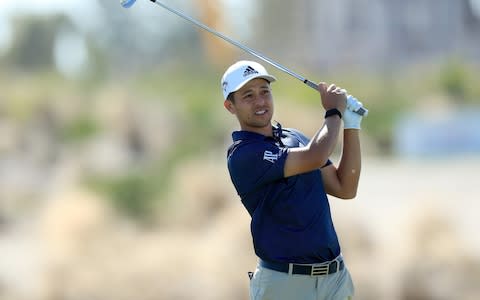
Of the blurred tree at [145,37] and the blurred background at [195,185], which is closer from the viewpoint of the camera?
the blurred background at [195,185]

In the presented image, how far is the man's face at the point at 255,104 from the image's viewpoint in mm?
4852

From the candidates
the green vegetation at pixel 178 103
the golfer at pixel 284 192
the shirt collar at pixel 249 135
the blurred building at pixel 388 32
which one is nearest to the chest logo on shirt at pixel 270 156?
the golfer at pixel 284 192

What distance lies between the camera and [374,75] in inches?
1708

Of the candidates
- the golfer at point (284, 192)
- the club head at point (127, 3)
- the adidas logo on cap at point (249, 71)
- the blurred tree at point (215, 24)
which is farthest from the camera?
the blurred tree at point (215, 24)

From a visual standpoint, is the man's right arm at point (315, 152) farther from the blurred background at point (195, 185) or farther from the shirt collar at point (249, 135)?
the blurred background at point (195, 185)

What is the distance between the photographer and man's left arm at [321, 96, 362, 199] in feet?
16.0

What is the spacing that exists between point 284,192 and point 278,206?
0.22ft

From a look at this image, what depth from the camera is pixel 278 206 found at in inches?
187

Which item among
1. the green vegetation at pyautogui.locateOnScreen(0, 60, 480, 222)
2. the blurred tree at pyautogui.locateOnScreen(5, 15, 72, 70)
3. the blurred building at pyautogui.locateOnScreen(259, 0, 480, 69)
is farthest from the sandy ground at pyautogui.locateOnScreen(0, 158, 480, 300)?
the blurred tree at pyautogui.locateOnScreen(5, 15, 72, 70)

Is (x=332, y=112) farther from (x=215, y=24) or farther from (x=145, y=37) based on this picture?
(x=145, y=37)

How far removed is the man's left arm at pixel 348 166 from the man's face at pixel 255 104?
0.35 meters

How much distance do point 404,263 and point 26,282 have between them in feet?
13.6

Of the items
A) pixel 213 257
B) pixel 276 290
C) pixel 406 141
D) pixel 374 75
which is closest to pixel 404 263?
pixel 213 257

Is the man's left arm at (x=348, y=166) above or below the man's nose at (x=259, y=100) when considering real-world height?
below
